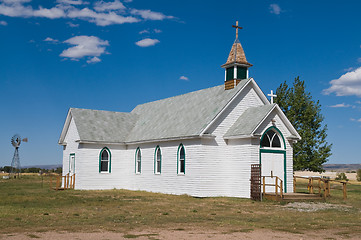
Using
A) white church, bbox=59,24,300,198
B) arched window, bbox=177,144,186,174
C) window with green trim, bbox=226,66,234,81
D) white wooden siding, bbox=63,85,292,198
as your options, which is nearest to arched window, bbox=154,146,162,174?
white church, bbox=59,24,300,198

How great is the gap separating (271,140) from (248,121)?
1.78 m

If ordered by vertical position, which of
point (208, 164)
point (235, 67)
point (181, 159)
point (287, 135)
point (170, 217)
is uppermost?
point (235, 67)

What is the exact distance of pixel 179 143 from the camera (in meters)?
27.1

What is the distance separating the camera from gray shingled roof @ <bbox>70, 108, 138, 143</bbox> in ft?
107

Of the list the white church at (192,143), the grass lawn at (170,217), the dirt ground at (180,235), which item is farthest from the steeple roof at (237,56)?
the dirt ground at (180,235)

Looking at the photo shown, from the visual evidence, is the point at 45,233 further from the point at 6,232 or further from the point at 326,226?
the point at 326,226

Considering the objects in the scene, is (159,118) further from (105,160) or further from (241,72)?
(241,72)

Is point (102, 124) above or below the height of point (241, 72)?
below

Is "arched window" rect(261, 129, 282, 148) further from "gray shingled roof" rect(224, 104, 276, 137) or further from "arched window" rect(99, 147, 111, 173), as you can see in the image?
"arched window" rect(99, 147, 111, 173)

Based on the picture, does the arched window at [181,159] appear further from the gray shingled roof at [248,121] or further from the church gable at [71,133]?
the church gable at [71,133]

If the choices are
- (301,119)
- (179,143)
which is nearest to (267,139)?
(179,143)

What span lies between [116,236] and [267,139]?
1587 centimetres

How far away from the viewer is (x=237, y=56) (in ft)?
93.7

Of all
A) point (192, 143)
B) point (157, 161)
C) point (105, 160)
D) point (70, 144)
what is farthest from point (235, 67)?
point (70, 144)
